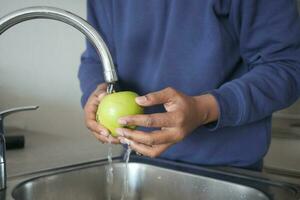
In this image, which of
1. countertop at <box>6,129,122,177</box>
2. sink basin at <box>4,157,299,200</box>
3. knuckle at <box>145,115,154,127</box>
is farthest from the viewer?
countertop at <box>6,129,122,177</box>

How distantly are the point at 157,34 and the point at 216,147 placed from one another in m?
0.25

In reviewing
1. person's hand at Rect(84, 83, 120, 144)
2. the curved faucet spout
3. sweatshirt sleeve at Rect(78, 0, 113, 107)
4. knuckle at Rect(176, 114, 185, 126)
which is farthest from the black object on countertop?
knuckle at Rect(176, 114, 185, 126)

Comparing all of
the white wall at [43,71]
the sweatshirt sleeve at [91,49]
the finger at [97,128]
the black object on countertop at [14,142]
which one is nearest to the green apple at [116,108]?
the finger at [97,128]

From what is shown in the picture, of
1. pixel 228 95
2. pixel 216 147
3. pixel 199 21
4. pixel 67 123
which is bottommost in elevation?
pixel 67 123

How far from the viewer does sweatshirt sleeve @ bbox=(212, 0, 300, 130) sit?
2.35ft

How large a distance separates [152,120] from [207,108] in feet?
0.34

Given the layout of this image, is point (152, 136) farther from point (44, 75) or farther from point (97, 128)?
point (44, 75)

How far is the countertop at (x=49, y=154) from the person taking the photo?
0.85 m

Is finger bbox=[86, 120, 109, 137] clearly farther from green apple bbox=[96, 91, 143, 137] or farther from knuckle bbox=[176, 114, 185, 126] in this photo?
knuckle bbox=[176, 114, 185, 126]

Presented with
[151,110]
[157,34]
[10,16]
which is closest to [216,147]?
[151,110]

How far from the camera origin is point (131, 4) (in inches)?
35.2

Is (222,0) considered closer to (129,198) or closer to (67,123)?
(129,198)

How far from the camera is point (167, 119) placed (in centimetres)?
62

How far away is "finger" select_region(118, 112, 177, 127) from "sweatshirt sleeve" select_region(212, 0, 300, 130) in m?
0.11
